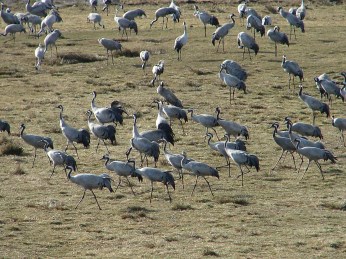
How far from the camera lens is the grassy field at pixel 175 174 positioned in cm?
1470

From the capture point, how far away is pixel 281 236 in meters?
15.0

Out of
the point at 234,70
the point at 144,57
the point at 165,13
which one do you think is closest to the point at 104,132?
the point at 234,70

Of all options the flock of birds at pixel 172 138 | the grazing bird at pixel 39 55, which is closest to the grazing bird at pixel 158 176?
the flock of birds at pixel 172 138

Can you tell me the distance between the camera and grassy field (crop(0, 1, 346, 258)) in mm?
14703

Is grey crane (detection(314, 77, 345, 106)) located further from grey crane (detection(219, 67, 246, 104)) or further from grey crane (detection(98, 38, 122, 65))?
grey crane (detection(98, 38, 122, 65))

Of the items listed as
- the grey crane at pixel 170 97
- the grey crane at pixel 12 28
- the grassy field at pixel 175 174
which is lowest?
the grassy field at pixel 175 174

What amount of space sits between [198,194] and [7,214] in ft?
12.8

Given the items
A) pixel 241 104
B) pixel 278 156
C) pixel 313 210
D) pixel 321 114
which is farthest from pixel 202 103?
pixel 313 210

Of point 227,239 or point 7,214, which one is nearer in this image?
point 227,239

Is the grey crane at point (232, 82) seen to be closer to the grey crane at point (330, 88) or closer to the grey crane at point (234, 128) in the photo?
the grey crane at point (330, 88)

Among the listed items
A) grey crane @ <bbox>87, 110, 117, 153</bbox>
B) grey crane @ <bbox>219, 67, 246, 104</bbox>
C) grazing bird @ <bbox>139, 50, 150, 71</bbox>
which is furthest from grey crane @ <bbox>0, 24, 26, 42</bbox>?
grey crane @ <bbox>87, 110, 117, 153</bbox>

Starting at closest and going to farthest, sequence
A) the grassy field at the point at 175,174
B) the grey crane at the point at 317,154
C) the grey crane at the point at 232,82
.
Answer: the grassy field at the point at 175,174 → the grey crane at the point at 317,154 → the grey crane at the point at 232,82

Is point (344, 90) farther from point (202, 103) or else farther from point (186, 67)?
point (186, 67)

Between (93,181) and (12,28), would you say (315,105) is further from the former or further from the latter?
(12,28)
